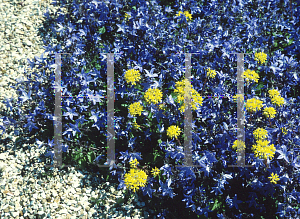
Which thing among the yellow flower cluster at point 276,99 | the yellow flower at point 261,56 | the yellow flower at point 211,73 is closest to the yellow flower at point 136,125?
the yellow flower at point 211,73

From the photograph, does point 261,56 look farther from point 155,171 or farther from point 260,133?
point 155,171

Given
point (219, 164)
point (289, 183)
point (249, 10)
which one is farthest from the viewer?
point (249, 10)

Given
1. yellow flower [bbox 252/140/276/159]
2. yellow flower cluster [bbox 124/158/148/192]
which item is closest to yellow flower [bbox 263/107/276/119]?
yellow flower [bbox 252/140/276/159]

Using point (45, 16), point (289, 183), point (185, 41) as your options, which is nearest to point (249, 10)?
point (185, 41)

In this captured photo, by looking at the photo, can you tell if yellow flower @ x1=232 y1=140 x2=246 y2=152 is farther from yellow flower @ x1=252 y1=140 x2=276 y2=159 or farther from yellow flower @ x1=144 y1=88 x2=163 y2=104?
yellow flower @ x1=144 y1=88 x2=163 y2=104

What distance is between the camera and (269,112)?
13.6 ft

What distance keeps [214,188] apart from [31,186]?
2820 millimetres

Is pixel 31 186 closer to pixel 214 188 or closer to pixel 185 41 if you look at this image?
pixel 214 188

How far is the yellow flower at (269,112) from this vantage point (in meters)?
4.14

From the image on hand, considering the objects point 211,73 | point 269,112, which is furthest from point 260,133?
point 211,73

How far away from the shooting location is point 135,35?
5062 mm

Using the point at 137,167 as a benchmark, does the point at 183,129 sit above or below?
above

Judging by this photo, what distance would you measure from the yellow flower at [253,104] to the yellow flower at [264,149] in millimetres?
493

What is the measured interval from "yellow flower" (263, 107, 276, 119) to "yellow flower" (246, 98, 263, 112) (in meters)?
0.10
